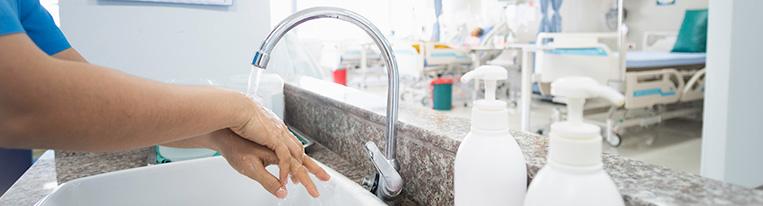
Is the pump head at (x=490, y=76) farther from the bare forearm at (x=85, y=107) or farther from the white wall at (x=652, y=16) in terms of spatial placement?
the white wall at (x=652, y=16)

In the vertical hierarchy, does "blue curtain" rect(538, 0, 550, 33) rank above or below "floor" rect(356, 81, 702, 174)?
above

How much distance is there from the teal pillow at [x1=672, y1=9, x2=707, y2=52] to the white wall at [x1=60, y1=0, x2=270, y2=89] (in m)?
4.56

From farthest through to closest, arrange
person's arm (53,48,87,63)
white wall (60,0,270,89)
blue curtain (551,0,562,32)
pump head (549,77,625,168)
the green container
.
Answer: blue curtain (551,0,562,32), the green container, white wall (60,0,270,89), person's arm (53,48,87,63), pump head (549,77,625,168)

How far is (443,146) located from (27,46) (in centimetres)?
44

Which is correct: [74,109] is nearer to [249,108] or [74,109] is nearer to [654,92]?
[249,108]

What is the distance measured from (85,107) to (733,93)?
261cm

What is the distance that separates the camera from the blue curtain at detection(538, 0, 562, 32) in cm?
600

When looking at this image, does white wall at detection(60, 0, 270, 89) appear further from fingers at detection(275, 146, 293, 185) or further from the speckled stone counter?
fingers at detection(275, 146, 293, 185)

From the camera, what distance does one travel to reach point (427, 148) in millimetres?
670

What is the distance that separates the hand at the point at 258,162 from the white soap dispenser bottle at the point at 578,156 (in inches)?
12.1

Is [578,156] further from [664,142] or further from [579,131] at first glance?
[664,142]

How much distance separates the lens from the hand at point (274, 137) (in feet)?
1.73

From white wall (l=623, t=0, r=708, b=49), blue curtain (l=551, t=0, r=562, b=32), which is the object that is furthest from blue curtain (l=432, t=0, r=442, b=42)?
white wall (l=623, t=0, r=708, b=49)

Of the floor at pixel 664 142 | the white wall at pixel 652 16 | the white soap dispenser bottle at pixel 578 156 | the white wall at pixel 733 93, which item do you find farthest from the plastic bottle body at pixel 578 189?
the white wall at pixel 652 16
